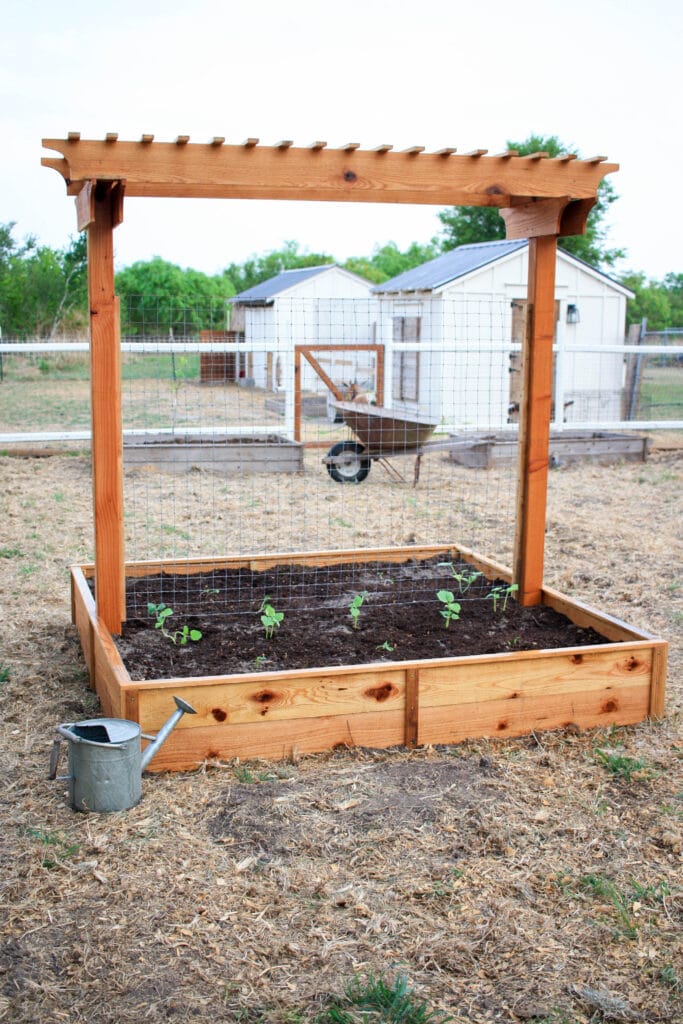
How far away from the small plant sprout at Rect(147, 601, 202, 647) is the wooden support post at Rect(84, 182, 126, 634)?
243mm

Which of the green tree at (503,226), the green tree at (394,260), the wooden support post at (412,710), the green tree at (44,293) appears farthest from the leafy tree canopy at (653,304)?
the wooden support post at (412,710)

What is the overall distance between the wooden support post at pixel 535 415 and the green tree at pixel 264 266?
38.5 metres

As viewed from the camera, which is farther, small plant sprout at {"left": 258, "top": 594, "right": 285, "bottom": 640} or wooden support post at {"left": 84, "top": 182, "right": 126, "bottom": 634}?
small plant sprout at {"left": 258, "top": 594, "right": 285, "bottom": 640}

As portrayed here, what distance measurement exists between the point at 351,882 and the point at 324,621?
6.14ft

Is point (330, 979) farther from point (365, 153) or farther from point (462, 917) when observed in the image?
point (365, 153)

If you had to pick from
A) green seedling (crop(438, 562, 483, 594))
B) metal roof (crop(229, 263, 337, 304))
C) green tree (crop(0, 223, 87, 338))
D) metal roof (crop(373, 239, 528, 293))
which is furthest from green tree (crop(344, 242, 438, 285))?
green seedling (crop(438, 562, 483, 594))

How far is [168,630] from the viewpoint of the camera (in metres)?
4.49

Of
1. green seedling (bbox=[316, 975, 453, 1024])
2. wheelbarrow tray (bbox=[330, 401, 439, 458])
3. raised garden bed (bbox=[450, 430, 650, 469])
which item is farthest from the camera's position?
raised garden bed (bbox=[450, 430, 650, 469])

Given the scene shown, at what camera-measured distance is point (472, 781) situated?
3.54 metres

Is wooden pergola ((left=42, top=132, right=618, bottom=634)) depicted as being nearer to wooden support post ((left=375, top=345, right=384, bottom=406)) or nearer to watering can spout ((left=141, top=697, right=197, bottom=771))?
watering can spout ((left=141, top=697, right=197, bottom=771))

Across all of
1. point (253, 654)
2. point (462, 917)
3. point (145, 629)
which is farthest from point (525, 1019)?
point (145, 629)

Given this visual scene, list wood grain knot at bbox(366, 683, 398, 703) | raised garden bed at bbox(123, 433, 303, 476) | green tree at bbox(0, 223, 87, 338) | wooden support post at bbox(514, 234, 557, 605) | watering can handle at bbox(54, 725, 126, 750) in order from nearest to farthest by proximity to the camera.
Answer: watering can handle at bbox(54, 725, 126, 750) → wood grain knot at bbox(366, 683, 398, 703) → wooden support post at bbox(514, 234, 557, 605) → raised garden bed at bbox(123, 433, 303, 476) → green tree at bbox(0, 223, 87, 338)

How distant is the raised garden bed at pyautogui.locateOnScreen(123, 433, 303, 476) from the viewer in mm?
10359

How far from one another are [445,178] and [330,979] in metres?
3.12
